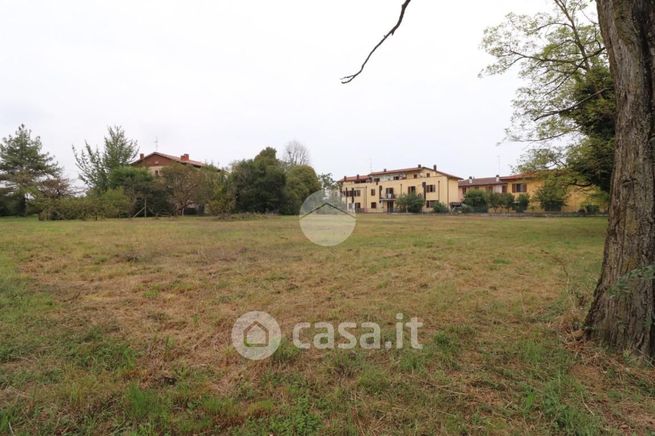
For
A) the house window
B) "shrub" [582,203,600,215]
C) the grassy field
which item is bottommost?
the grassy field

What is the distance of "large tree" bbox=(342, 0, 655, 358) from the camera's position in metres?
2.54

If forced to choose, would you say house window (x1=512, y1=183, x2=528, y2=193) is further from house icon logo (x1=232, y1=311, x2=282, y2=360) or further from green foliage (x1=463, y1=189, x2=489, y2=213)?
house icon logo (x1=232, y1=311, x2=282, y2=360)

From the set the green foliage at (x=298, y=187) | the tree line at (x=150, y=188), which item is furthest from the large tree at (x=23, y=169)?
the green foliage at (x=298, y=187)

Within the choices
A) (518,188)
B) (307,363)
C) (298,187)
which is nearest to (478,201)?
(518,188)

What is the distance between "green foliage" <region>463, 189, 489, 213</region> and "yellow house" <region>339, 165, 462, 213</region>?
20.8 feet

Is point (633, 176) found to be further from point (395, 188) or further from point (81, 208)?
point (395, 188)

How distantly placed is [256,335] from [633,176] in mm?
3513

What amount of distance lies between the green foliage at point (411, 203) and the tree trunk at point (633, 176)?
46067 mm

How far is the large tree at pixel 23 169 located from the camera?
2857 cm

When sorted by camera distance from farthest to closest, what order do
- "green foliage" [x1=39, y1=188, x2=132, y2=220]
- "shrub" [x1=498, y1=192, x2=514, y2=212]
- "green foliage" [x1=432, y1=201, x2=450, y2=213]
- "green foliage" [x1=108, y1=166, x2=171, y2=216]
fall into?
"green foliage" [x1=432, y1=201, x2=450, y2=213]
"shrub" [x1=498, y1=192, x2=514, y2=212]
"green foliage" [x1=108, y1=166, x2=171, y2=216]
"green foliage" [x1=39, y1=188, x2=132, y2=220]

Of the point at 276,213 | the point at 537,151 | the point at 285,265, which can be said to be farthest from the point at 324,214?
the point at 285,265

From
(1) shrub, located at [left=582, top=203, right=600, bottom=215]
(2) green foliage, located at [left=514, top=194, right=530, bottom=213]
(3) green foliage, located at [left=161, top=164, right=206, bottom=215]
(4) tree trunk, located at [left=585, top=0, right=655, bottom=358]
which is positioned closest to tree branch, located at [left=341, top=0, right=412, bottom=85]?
(4) tree trunk, located at [left=585, top=0, right=655, bottom=358]

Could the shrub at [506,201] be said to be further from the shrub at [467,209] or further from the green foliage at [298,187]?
the green foliage at [298,187]

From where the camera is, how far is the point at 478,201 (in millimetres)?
43719
